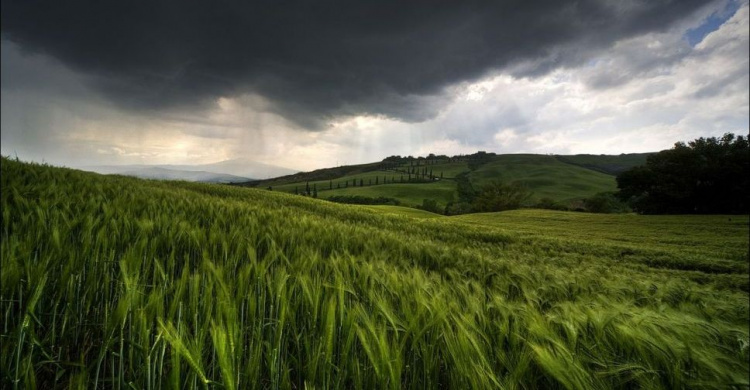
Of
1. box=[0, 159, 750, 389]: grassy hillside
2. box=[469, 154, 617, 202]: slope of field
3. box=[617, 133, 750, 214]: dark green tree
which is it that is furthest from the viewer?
box=[469, 154, 617, 202]: slope of field

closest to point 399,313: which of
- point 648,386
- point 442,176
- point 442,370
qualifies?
point 442,370

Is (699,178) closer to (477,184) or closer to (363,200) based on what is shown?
(363,200)

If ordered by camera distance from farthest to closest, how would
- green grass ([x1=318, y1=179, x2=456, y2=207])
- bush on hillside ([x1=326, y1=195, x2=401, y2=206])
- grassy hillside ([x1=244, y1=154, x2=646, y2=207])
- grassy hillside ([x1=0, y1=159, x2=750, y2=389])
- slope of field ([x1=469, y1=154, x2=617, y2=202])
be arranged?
slope of field ([x1=469, y1=154, x2=617, y2=202])
grassy hillside ([x1=244, y1=154, x2=646, y2=207])
green grass ([x1=318, y1=179, x2=456, y2=207])
bush on hillside ([x1=326, y1=195, x2=401, y2=206])
grassy hillside ([x1=0, y1=159, x2=750, y2=389])

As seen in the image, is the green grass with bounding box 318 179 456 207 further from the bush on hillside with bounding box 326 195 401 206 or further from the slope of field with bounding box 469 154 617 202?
the slope of field with bounding box 469 154 617 202

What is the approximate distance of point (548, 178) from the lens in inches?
6043

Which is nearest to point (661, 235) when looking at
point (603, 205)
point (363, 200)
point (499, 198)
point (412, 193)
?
point (499, 198)

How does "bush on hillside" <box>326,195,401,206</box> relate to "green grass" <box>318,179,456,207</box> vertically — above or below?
below

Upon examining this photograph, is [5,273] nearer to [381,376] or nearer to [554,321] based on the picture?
[381,376]

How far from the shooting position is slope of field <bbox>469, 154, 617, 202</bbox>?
130 m

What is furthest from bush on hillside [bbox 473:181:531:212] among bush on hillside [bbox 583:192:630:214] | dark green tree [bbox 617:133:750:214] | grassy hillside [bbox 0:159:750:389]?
grassy hillside [bbox 0:159:750:389]

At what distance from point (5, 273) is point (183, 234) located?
1.60 m

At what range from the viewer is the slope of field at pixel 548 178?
13038 centimetres

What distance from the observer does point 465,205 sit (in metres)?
84.4

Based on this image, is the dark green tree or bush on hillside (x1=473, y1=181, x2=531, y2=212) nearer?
the dark green tree
